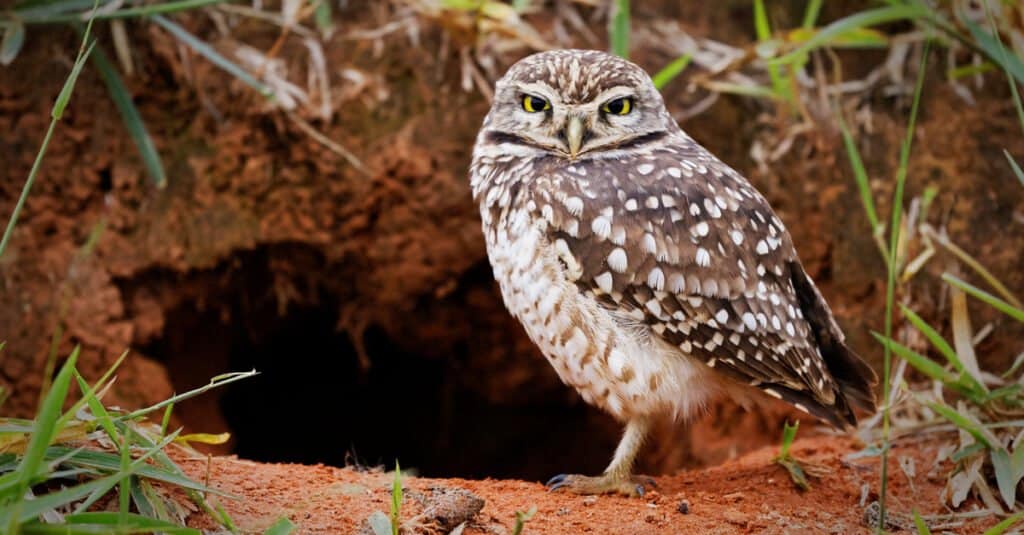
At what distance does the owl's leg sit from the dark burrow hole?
1.98 m

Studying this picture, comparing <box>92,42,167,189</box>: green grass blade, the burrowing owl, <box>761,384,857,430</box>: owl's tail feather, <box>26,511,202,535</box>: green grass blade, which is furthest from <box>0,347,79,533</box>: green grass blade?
<box>92,42,167,189</box>: green grass blade

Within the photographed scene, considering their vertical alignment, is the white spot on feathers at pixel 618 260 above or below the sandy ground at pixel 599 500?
above

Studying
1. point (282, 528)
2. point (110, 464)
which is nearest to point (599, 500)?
point (282, 528)

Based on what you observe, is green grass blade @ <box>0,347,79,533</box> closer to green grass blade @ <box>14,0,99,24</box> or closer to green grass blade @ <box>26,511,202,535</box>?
green grass blade @ <box>26,511,202,535</box>

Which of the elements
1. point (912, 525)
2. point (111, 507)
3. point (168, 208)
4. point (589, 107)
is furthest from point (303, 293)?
point (912, 525)

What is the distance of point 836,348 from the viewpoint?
3.15m

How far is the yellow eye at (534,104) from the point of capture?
10.1 feet

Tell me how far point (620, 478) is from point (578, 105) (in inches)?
44.7

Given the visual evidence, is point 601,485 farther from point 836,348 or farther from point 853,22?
point 853,22

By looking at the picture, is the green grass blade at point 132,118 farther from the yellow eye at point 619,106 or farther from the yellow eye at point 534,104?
the yellow eye at point 619,106

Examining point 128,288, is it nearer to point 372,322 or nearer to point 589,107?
point 372,322

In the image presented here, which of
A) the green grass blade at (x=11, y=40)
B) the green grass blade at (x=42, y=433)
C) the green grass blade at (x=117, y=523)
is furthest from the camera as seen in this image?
the green grass blade at (x=11, y=40)

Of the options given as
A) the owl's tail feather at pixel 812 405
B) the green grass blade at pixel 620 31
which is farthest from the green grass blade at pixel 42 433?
the green grass blade at pixel 620 31

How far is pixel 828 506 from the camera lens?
2875 millimetres
